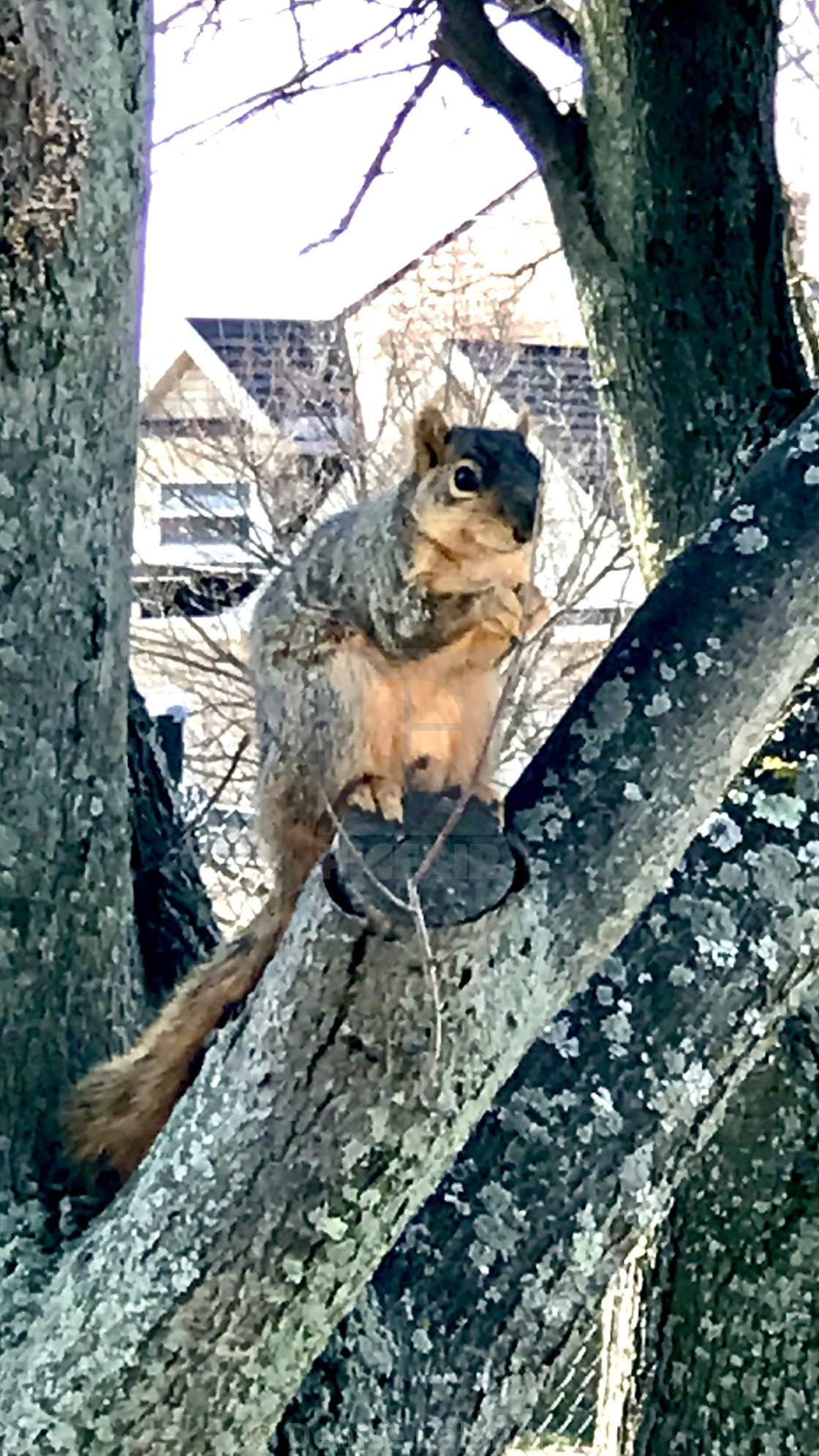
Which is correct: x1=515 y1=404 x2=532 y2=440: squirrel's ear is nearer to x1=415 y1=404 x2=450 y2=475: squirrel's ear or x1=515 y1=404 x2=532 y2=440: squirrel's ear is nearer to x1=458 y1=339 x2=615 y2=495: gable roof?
x1=415 y1=404 x2=450 y2=475: squirrel's ear

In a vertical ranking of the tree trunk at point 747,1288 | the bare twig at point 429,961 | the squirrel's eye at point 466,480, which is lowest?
the tree trunk at point 747,1288

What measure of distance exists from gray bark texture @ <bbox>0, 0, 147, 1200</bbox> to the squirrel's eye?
448mm

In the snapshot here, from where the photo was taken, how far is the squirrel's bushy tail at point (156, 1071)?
50.9 inches

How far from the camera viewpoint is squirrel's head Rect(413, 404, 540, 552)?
100 centimetres

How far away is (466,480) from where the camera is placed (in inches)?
40.1

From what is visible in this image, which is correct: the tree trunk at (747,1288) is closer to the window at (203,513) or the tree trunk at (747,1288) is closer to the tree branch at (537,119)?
the tree branch at (537,119)

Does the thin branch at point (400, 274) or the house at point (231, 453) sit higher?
the thin branch at point (400, 274)

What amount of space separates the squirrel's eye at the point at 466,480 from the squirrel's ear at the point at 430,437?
67 millimetres

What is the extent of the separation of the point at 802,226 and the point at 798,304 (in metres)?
2.79

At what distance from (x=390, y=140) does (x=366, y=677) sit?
2.14 m

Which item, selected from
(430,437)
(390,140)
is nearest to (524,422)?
(430,437)

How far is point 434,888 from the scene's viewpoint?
97cm

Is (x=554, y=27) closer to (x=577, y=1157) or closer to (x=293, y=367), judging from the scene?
(x=577, y=1157)

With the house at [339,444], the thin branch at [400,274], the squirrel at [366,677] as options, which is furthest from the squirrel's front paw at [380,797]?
the thin branch at [400,274]
